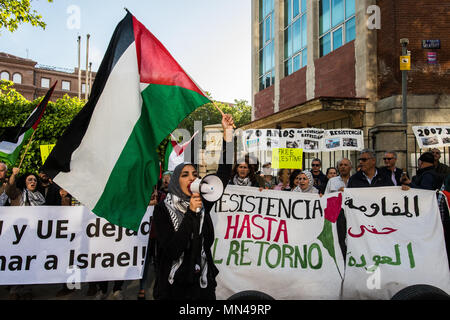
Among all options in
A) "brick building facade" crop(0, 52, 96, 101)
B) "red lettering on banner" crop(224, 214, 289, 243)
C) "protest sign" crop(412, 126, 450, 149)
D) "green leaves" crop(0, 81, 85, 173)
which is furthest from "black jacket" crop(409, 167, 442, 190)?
"brick building facade" crop(0, 52, 96, 101)

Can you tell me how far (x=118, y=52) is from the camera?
3.58m

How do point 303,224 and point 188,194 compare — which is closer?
point 188,194

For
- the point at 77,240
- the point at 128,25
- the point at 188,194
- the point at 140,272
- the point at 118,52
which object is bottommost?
the point at 140,272

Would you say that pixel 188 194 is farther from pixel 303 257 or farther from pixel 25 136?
pixel 25 136

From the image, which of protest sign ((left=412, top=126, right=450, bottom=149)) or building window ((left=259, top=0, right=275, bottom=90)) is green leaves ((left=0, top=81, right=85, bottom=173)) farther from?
protest sign ((left=412, top=126, right=450, bottom=149))

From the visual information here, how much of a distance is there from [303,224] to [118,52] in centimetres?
286

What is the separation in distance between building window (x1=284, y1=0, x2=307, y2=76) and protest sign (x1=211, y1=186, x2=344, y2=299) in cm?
1327

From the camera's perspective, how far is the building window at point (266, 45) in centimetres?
2047

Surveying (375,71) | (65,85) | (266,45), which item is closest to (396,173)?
(375,71)

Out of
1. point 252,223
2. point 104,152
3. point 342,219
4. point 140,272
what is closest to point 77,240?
point 140,272

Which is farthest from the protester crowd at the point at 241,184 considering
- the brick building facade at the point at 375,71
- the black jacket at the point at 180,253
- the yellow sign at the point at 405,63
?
the yellow sign at the point at 405,63

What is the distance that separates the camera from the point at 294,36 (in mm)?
18203

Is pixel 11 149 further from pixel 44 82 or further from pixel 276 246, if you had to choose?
pixel 44 82

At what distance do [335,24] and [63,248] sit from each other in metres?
13.4
